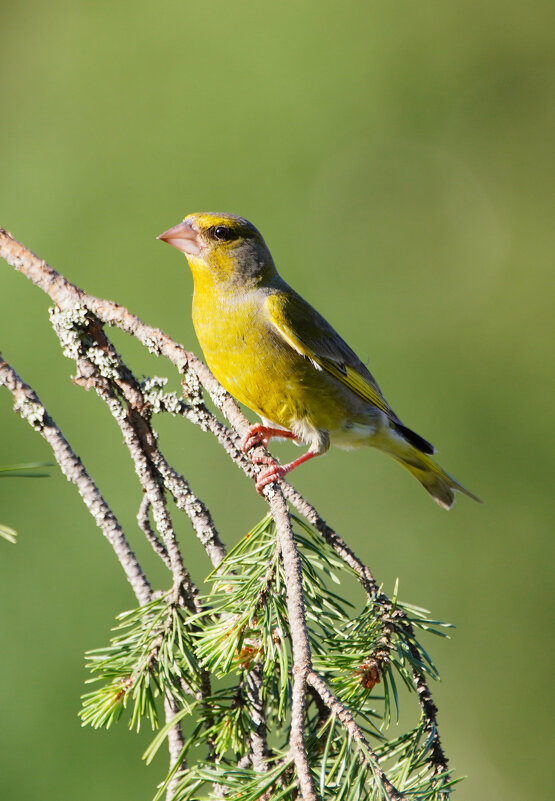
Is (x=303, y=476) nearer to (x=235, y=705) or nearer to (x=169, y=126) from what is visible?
(x=169, y=126)

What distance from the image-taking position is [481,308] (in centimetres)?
805

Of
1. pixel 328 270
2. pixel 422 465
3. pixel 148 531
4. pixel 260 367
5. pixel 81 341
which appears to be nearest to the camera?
pixel 148 531

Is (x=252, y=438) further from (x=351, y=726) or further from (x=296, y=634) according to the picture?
(x=351, y=726)

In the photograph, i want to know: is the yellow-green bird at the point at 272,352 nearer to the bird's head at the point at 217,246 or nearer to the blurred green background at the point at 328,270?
the bird's head at the point at 217,246

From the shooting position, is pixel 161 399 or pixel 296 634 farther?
pixel 161 399

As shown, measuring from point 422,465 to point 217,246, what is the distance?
160 cm

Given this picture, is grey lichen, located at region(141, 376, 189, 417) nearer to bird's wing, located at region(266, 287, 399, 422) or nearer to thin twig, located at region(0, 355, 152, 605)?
thin twig, located at region(0, 355, 152, 605)

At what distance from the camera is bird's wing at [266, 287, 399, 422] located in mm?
3951

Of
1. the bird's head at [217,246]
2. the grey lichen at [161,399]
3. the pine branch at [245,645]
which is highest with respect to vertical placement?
the bird's head at [217,246]

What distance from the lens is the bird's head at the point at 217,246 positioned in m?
4.07

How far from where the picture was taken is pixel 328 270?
7.37 m

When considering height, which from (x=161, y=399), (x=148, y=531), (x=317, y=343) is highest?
(x=317, y=343)

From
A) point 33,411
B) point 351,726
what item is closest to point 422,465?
point 33,411

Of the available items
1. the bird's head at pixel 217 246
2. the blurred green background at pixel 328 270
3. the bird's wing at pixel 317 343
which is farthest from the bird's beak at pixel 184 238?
the blurred green background at pixel 328 270
